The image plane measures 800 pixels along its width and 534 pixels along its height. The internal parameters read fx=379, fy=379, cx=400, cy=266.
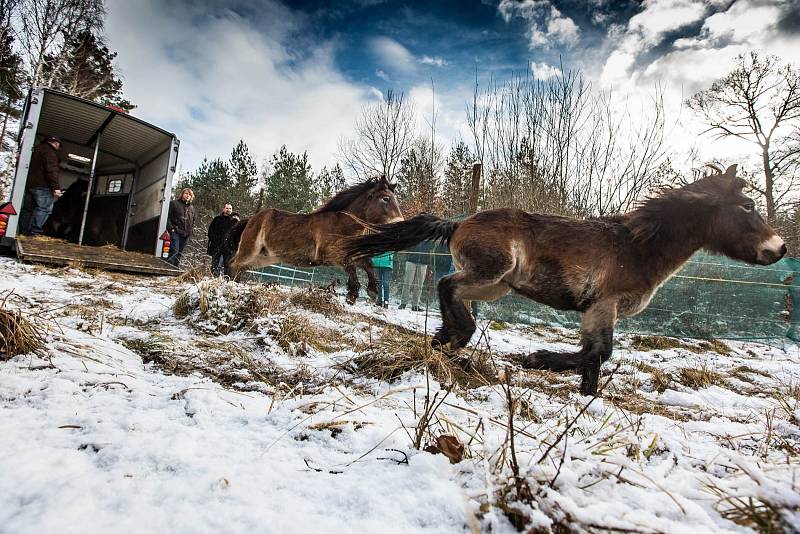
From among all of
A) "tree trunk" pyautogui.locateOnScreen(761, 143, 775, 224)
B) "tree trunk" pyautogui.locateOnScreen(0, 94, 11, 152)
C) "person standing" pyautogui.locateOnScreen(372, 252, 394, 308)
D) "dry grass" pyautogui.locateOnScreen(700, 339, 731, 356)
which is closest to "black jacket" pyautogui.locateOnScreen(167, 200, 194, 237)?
"person standing" pyautogui.locateOnScreen(372, 252, 394, 308)

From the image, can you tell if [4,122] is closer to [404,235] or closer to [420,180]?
[420,180]

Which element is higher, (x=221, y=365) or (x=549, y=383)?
(x=221, y=365)

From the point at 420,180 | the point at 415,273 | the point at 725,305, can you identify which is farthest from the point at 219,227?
the point at 420,180

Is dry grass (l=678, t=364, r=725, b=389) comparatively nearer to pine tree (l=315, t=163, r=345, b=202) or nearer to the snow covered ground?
the snow covered ground

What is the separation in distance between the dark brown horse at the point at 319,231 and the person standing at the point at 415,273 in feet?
6.31

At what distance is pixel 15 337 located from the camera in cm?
143

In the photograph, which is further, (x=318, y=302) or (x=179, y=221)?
(x=179, y=221)

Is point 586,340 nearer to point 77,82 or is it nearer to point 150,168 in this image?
point 150,168

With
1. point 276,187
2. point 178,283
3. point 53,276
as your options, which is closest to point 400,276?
point 178,283

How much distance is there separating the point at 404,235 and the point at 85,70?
2242 cm

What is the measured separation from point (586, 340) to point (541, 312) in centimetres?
466

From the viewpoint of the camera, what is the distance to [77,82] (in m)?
17.1

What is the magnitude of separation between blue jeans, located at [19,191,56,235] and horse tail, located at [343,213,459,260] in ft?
22.8

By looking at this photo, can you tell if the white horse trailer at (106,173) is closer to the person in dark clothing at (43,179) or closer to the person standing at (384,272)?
the person in dark clothing at (43,179)
